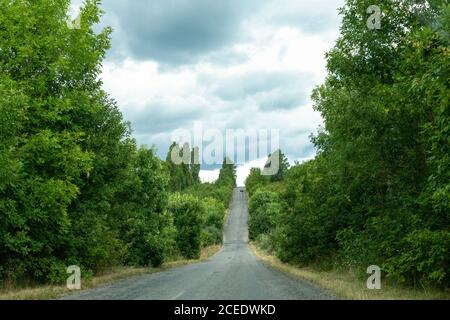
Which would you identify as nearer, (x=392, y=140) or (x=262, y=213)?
(x=392, y=140)

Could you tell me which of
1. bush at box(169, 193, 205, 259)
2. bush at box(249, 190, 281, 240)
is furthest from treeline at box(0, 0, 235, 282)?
bush at box(249, 190, 281, 240)

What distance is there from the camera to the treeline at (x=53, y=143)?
56.9 ft

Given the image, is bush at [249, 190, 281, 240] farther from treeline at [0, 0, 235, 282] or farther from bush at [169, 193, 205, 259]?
treeline at [0, 0, 235, 282]

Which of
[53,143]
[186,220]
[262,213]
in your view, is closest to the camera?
[53,143]

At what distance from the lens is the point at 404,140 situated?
15.9 m

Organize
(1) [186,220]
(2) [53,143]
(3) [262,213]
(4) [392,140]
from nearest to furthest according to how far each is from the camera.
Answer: (4) [392,140] < (2) [53,143] < (1) [186,220] < (3) [262,213]

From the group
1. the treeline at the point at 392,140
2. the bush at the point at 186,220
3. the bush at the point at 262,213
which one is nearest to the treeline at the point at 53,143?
the treeline at the point at 392,140

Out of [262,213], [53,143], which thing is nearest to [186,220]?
[53,143]

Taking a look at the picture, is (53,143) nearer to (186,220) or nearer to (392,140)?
(392,140)

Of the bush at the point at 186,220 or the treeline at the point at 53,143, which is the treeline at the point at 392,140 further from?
the bush at the point at 186,220

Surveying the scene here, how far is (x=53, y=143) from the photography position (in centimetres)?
1852

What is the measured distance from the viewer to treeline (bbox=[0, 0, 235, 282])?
17.3m
